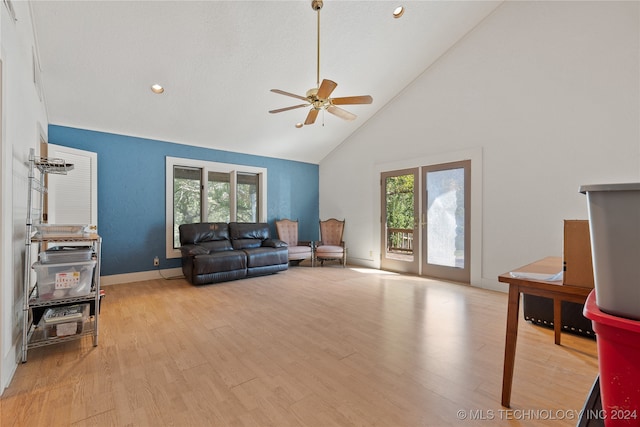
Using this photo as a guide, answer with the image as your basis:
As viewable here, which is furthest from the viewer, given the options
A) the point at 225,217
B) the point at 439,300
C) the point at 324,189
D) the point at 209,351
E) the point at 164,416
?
the point at 324,189

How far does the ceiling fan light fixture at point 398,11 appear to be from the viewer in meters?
3.57

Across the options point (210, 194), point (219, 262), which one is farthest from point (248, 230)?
point (219, 262)

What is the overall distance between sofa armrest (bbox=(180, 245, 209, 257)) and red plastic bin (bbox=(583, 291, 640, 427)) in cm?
457

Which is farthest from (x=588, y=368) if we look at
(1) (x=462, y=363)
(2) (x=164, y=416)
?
(2) (x=164, y=416)

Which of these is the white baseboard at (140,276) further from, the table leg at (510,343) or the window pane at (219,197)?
the table leg at (510,343)

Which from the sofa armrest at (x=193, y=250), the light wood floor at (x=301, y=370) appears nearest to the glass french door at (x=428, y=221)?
the light wood floor at (x=301, y=370)

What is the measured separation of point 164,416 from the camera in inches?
61.3

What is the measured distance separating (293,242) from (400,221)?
2458mm

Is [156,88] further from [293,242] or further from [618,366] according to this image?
[618,366]

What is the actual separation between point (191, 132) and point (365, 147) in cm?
346

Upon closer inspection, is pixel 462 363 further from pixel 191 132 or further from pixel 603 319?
pixel 191 132

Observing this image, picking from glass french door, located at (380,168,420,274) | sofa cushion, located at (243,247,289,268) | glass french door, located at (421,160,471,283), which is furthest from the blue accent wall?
glass french door, located at (421,160,471,283)

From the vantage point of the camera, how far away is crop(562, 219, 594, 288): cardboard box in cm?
131

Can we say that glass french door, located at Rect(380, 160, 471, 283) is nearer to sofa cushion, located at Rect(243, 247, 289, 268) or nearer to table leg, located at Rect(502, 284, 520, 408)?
sofa cushion, located at Rect(243, 247, 289, 268)
